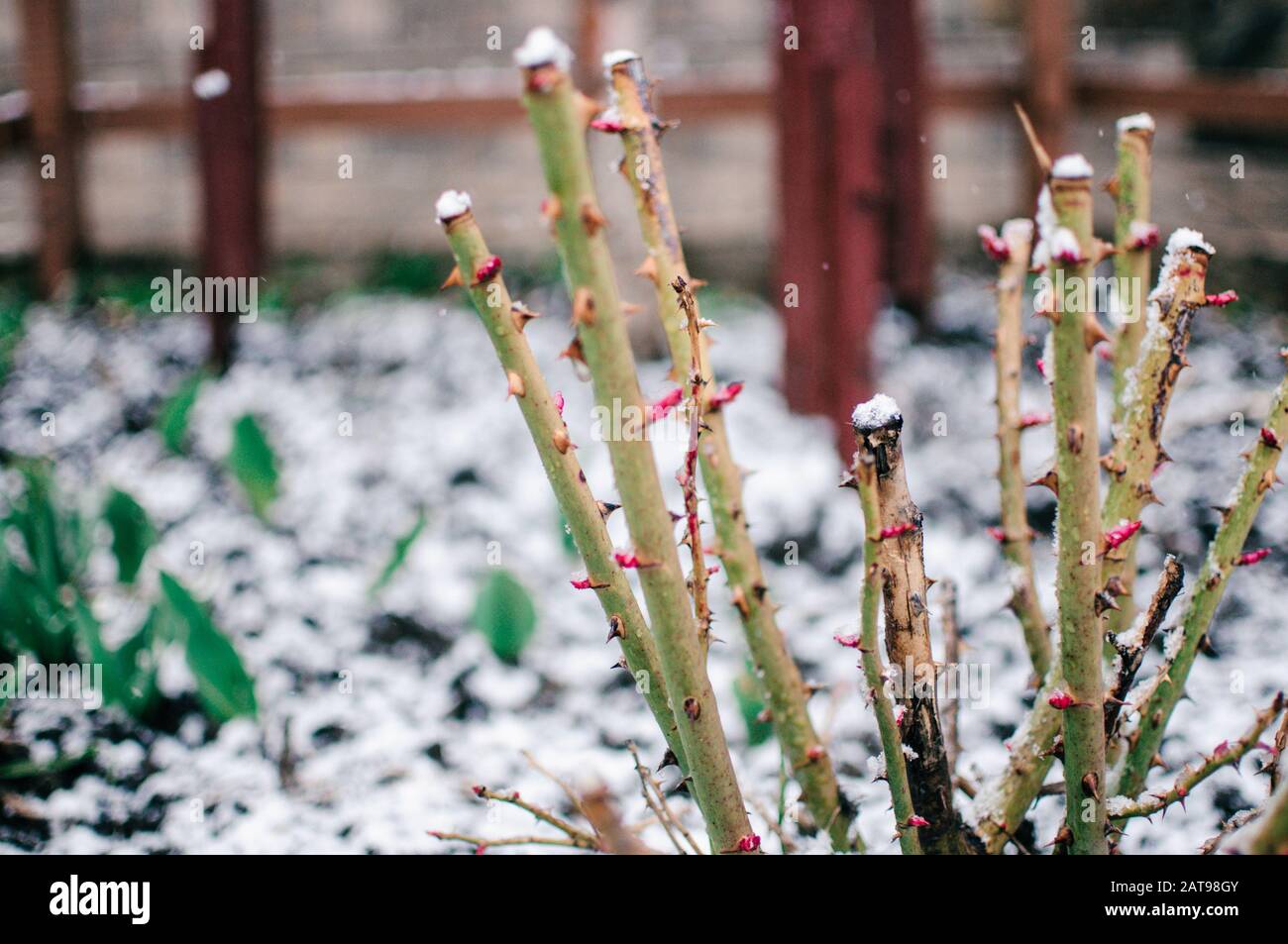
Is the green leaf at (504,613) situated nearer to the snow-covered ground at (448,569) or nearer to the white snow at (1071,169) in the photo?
the snow-covered ground at (448,569)

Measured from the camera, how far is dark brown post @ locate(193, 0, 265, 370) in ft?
9.12

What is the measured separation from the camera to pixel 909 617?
89cm

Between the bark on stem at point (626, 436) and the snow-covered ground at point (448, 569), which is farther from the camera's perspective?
the snow-covered ground at point (448, 569)

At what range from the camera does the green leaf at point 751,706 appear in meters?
1.38

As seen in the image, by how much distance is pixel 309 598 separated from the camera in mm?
1999

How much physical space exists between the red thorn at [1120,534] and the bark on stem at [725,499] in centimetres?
33

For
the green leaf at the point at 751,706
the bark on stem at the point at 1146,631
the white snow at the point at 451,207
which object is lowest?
the green leaf at the point at 751,706

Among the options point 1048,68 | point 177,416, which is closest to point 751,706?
point 177,416

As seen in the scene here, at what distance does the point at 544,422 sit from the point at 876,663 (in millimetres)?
356

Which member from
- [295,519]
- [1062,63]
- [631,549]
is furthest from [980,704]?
[1062,63]

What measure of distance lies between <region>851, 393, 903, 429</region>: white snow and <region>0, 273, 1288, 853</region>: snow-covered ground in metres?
0.57

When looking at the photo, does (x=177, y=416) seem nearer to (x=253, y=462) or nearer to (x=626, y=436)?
(x=253, y=462)

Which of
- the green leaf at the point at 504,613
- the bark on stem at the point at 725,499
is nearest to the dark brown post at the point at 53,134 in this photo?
the green leaf at the point at 504,613
